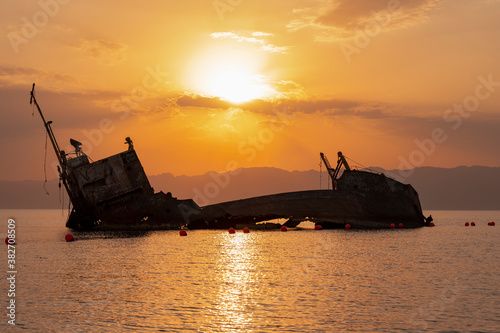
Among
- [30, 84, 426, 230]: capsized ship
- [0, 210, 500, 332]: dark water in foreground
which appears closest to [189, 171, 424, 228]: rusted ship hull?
[30, 84, 426, 230]: capsized ship

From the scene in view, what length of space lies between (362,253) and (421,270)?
9.27 m

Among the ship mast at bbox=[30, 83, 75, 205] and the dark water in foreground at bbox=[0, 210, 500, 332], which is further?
the ship mast at bbox=[30, 83, 75, 205]

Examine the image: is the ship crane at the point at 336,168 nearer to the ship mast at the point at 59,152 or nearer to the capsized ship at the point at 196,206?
the capsized ship at the point at 196,206

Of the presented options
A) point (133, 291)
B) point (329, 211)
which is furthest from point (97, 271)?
point (329, 211)

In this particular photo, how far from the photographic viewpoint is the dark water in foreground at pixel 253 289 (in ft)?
63.1

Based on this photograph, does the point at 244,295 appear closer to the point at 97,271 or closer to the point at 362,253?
the point at 97,271

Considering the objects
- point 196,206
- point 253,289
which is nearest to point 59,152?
point 196,206

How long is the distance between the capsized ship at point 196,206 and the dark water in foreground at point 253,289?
10810 millimetres

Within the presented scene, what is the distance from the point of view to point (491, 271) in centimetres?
3400

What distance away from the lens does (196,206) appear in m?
63.1

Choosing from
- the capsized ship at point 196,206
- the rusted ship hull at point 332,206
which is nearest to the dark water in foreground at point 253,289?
the capsized ship at point 196,206

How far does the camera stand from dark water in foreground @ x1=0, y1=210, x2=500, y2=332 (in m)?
19.2

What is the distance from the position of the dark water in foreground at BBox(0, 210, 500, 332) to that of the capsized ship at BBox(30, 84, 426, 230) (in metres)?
10.8

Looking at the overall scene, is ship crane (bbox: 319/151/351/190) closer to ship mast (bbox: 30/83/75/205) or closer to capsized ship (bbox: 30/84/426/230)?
capsized ship (bbox: 30/84/426/230)
